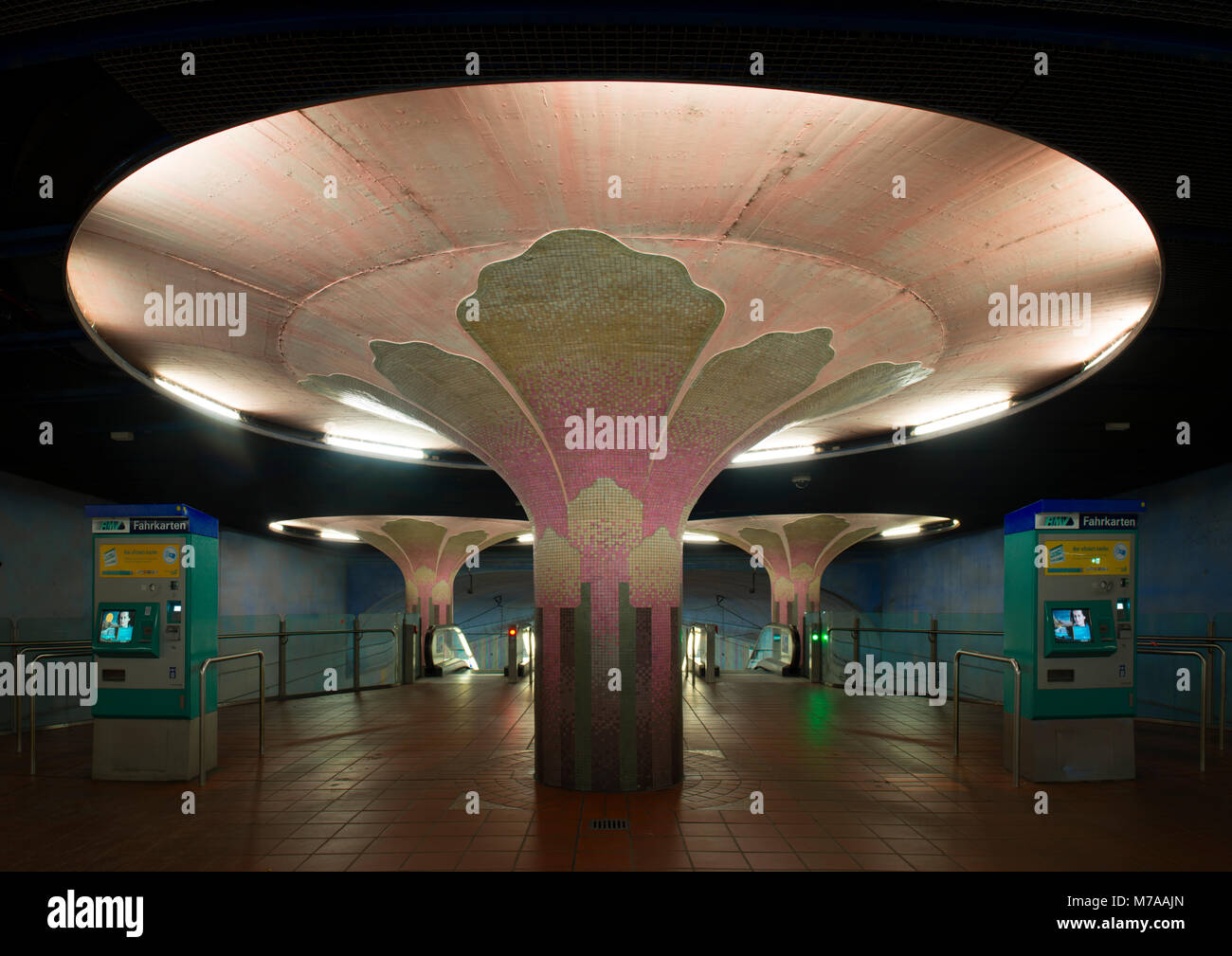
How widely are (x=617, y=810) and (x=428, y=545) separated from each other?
17.8 meters

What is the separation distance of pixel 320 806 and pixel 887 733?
730 cm

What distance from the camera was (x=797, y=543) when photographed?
23406mm

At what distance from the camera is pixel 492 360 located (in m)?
7.94

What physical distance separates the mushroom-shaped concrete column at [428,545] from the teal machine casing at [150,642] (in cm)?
1410

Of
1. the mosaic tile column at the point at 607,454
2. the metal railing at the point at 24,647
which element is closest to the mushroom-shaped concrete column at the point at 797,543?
the mosaic tile column at the point at 607,454

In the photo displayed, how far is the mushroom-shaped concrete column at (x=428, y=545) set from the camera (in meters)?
23.5

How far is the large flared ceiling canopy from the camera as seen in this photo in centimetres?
503

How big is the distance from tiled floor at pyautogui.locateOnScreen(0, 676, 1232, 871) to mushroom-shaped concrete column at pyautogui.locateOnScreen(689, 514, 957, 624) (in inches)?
459

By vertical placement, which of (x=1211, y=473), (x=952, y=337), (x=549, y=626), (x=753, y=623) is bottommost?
(x=753, y=623)

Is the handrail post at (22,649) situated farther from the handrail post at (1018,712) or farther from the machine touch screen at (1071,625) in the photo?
the machine touch screen at (1071,625)

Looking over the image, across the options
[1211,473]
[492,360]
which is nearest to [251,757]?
[492,360]

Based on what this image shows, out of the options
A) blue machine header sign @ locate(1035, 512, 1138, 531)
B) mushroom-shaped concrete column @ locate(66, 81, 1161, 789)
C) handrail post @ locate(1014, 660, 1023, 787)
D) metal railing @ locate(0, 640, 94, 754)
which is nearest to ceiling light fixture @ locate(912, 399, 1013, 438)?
mushroom-shaped concrete column @ locate(66, 81, 1161, 789)

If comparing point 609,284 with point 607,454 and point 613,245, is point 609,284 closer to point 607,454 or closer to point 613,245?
point 613,245
